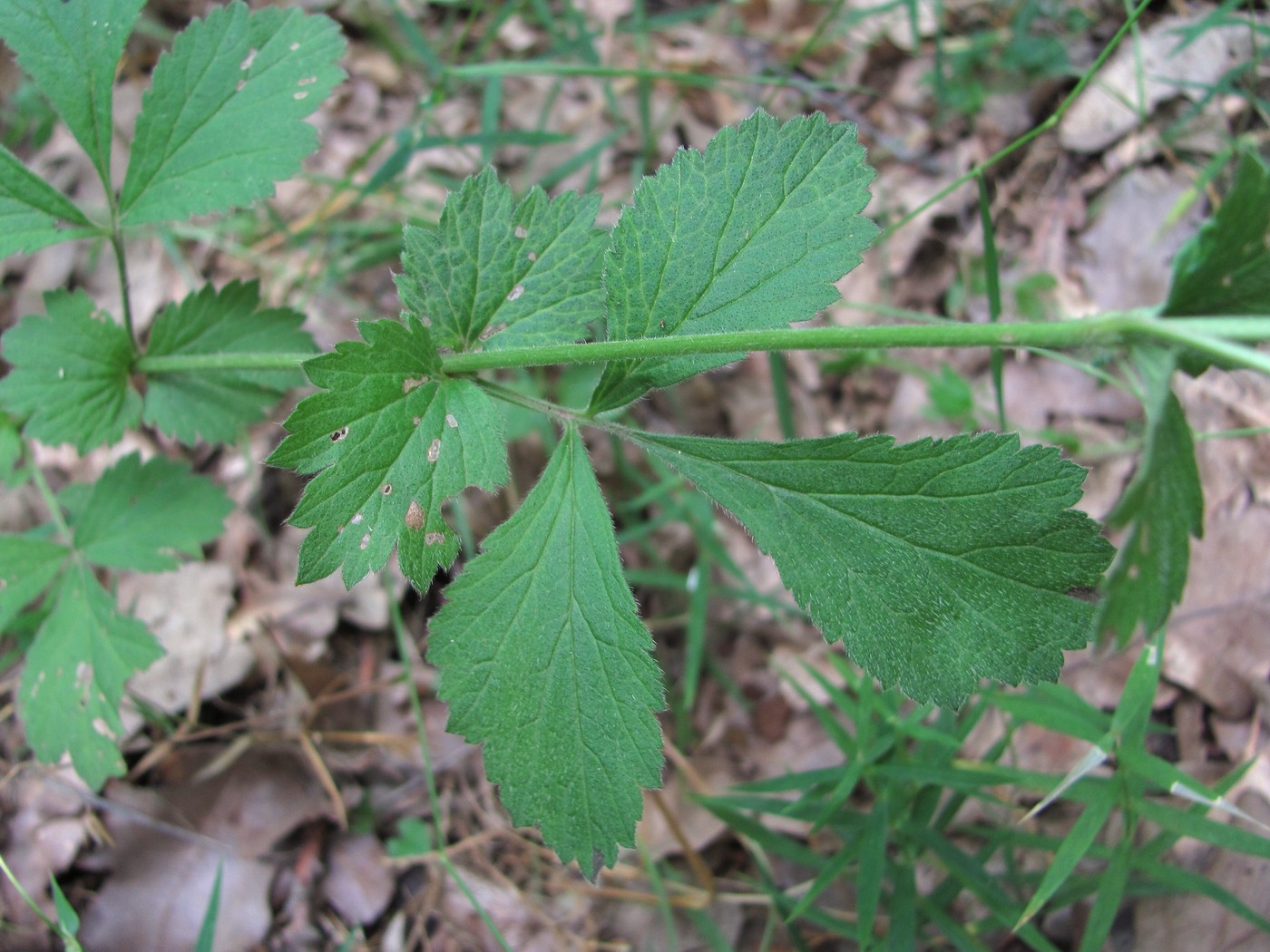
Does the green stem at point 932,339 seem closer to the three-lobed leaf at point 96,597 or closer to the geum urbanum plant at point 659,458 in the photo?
the geum urbanum plant at point 659,458

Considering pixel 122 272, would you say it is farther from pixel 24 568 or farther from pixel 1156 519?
pixel 1156 519

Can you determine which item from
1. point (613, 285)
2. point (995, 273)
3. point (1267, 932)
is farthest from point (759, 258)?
point (1267, 932)

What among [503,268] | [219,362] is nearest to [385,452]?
[503,268]

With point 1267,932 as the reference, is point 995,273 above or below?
above

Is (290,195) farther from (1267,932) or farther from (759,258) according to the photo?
(1267,932)

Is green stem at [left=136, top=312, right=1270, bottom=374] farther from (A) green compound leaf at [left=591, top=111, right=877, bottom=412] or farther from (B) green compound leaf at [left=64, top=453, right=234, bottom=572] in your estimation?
(B) green compound leaf at [left=64, top=453, right=234, bottom=572]

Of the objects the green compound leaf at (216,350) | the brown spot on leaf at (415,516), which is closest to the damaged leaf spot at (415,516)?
the brown spot on leaf at (415,516)

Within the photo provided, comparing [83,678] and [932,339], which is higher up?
[932,339]
